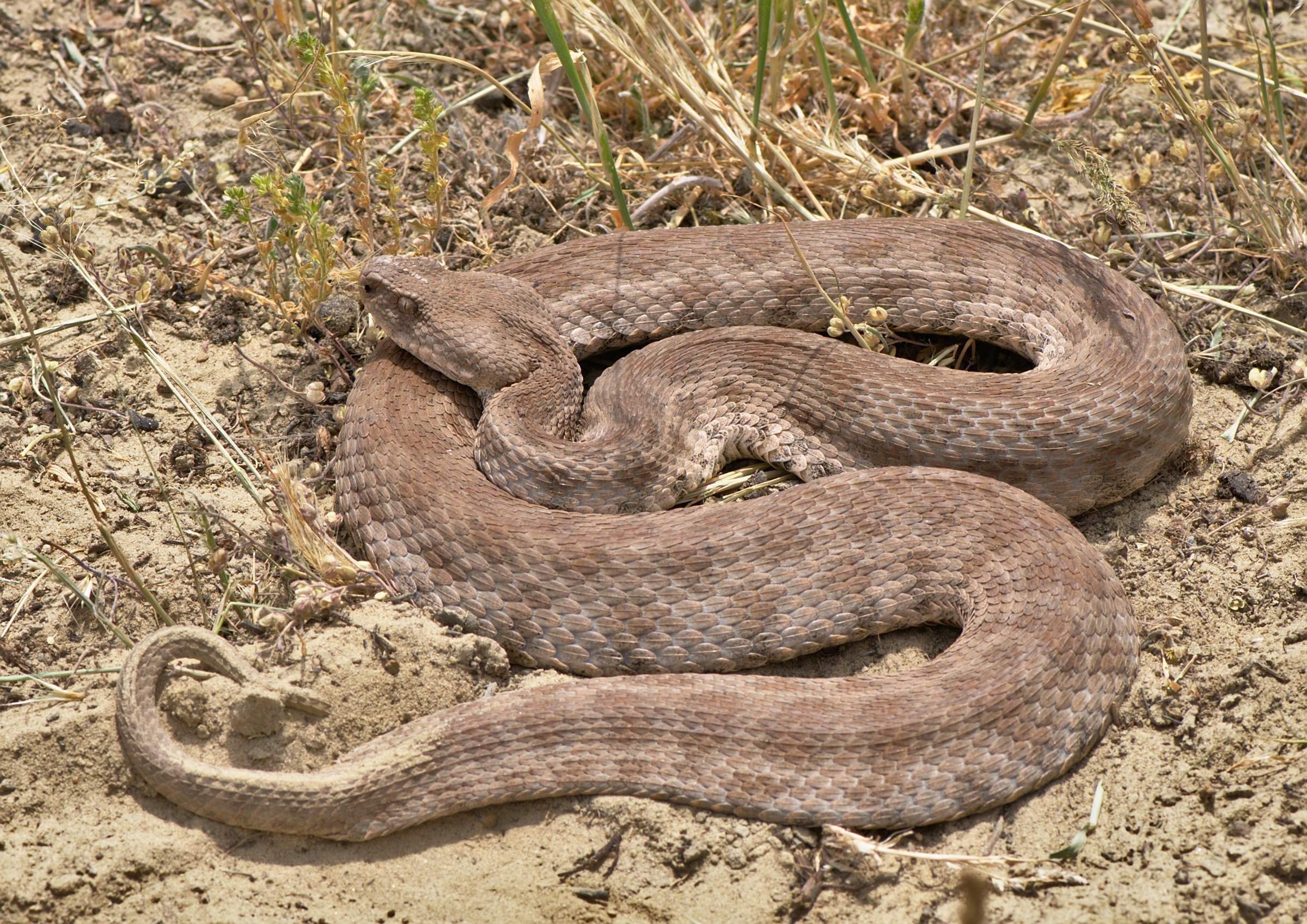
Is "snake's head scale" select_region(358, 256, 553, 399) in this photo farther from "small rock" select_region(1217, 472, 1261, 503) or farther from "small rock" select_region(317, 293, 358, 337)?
"small rock" select_region(1217, 472, 1261, 503)

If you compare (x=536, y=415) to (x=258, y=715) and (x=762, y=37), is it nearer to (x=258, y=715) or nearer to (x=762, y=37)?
(x=258, y=715)

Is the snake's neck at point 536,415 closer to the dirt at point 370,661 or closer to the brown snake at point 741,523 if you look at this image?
the brown snake at point 741,523

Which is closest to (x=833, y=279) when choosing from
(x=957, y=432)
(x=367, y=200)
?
(x=957, y=432)

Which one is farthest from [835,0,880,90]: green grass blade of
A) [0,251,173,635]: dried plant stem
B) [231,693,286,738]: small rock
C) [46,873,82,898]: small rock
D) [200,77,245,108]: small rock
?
[46,873,82,898]: small rock

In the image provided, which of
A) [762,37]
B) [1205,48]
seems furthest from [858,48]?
[1205,48]

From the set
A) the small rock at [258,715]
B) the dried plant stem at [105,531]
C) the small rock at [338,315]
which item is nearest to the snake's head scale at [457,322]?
the small rock at [338,315]

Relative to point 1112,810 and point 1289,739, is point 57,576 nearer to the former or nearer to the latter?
point 1112,810
